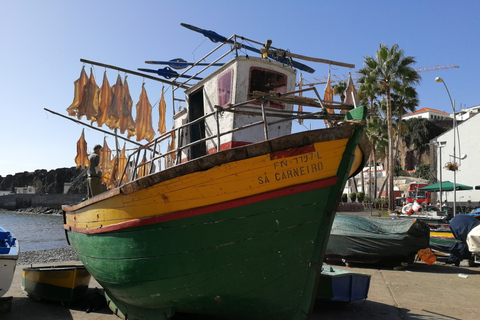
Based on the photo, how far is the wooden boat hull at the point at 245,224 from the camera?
418 centimetres

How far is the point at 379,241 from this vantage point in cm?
991

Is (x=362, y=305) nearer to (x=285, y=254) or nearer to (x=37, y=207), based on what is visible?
(x=285, y=254)

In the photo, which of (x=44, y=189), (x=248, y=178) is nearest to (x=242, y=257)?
(x=248, y=178)

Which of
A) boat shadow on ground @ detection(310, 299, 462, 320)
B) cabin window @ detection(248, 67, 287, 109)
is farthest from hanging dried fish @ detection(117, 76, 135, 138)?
boat shadow on ground @ detection(310, 299, 462, 320)

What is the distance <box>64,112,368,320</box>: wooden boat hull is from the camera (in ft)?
13.7

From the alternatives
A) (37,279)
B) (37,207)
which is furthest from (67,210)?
(37,207)

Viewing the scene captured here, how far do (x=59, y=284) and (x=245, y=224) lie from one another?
13.4 ft

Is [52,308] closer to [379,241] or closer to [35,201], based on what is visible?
[379,241]

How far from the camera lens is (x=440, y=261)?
443 inches

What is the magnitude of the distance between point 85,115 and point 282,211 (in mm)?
8308

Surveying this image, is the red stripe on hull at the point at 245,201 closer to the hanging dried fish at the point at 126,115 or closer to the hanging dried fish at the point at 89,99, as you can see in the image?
the hanging dried fish at the point at 126,115

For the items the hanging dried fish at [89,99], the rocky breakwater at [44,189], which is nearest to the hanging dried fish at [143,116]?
the hanging dried fish at [89,99]

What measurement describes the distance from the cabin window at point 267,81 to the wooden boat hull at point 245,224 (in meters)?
2.45

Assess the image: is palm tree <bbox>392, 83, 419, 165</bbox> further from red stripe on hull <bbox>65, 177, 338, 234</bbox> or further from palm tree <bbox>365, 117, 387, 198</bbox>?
red stripe on hull <bbox>65, 177, 338, 234</bbox>
